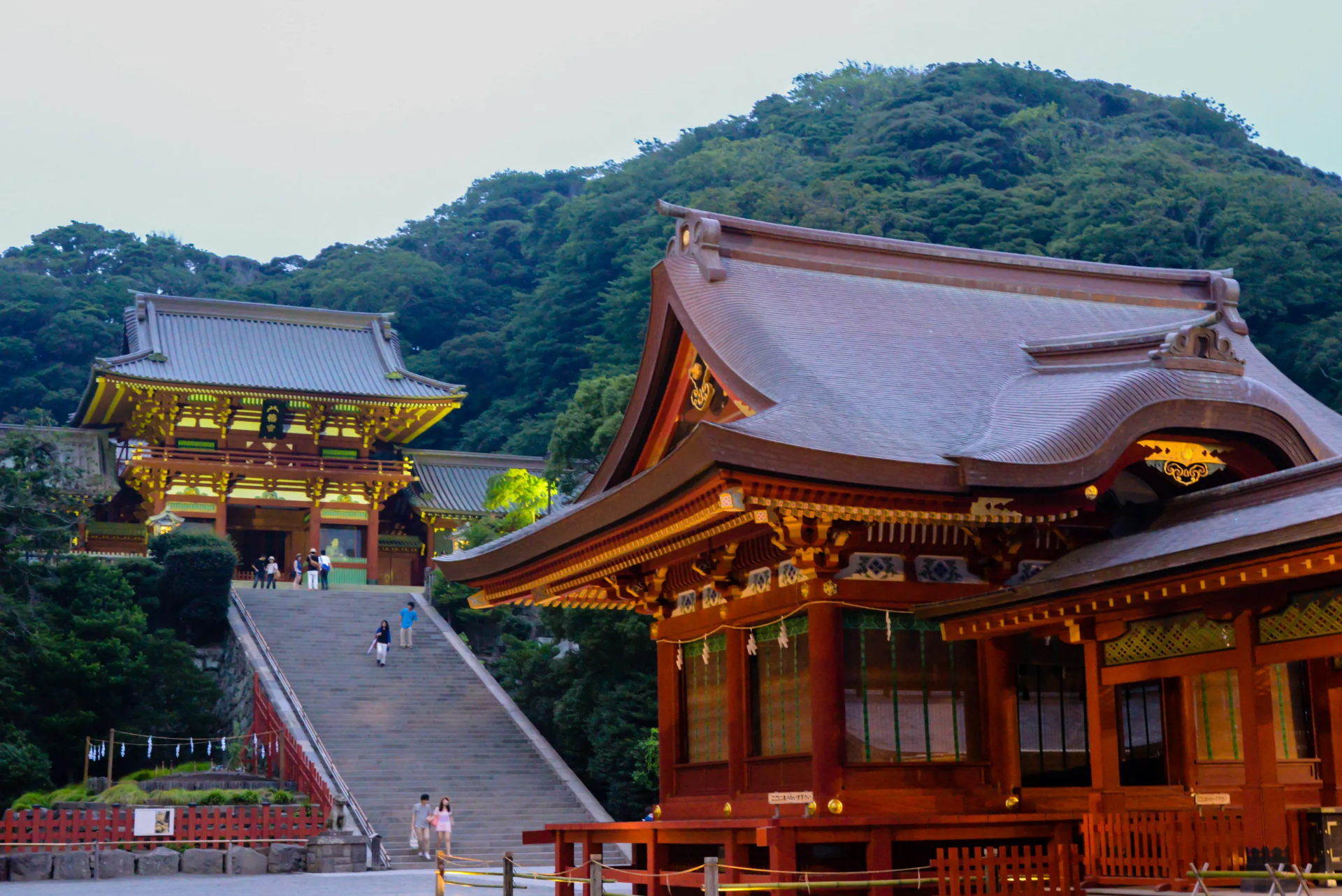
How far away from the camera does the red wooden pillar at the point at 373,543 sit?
4309cm

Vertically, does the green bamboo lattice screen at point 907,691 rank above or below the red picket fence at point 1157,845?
above

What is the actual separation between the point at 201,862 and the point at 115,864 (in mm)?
1191

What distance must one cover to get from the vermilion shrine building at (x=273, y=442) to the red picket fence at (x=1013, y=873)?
113 ft

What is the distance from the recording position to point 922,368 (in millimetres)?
13156

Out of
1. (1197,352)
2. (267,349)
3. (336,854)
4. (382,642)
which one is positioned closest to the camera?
(1197,352)

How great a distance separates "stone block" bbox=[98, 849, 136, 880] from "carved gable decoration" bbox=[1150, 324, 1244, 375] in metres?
16.5

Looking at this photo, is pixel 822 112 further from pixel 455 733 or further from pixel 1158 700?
pixel 1158 700

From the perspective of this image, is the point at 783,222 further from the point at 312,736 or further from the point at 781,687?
the point at 781,687

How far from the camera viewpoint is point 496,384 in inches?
2534

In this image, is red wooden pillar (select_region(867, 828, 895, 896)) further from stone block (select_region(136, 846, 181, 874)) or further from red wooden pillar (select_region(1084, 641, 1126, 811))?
stone block (select_region(136, 846, 181, 874))

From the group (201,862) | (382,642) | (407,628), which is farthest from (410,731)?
(201,862)

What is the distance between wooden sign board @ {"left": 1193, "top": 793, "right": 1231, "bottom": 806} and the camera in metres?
10.2

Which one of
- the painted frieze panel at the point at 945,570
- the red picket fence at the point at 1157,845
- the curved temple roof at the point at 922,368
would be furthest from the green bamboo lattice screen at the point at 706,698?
the red picket fence at the point at 1157,845

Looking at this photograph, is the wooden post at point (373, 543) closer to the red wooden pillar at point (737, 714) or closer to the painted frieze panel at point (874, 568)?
the red wooden pillar at point (737, 714)
